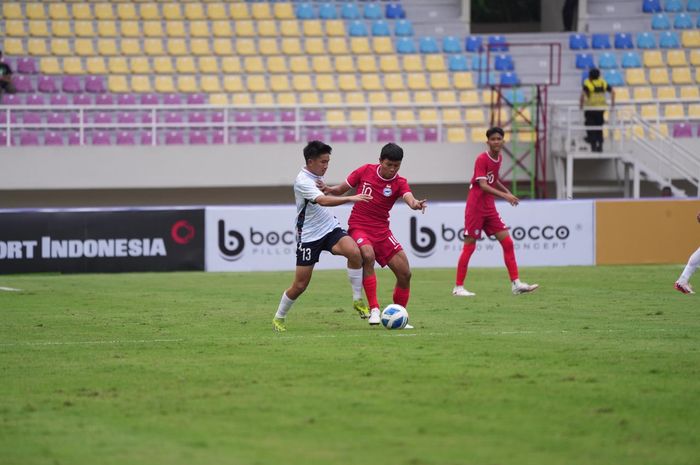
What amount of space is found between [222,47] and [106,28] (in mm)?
3313

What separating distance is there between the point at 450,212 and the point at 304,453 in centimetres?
1792

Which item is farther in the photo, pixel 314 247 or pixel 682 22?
pixel 682 22

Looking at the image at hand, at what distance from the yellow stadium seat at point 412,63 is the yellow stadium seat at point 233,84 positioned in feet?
15.7

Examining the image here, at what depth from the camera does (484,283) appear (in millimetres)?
20391

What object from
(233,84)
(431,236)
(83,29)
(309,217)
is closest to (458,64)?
(233,84)

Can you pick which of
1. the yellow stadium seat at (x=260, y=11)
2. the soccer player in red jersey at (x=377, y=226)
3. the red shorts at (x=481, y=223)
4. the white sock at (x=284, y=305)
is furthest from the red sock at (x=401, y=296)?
the yellow stadium seat at (x=260, y=11)

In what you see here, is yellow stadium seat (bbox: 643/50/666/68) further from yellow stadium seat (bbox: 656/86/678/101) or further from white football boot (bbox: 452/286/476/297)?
white football boot (bbox: 452/286/476/297)

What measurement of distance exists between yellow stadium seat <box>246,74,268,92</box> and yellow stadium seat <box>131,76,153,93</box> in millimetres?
2641

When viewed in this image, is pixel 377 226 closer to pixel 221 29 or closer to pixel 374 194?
pixel 374 194

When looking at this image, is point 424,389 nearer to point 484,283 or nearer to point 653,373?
point 653,373

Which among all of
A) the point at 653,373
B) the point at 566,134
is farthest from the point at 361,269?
the point at 566,134

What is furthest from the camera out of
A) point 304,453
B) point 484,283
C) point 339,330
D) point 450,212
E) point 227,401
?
point 450,212

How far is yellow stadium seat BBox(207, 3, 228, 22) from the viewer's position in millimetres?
35094

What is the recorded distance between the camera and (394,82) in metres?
33.7
